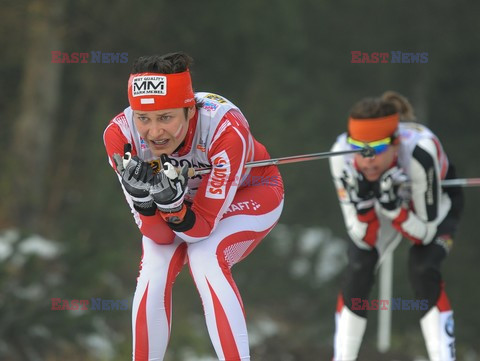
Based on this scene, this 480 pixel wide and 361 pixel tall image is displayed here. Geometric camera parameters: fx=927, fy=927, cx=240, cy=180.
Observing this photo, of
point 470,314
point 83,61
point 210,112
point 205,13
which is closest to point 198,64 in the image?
point 205,13

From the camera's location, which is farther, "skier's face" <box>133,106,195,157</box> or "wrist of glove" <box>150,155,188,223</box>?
"skier's face" <box>133,106,195,157</box>

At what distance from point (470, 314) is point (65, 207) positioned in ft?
22.3

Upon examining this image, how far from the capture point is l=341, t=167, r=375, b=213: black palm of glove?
6391 millimetres

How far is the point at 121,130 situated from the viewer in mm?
4629

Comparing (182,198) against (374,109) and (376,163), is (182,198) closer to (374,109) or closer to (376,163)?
(376,163)

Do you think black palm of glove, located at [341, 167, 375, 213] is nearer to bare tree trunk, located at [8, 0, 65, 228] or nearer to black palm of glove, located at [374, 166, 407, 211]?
black palm of glove, located at [374, 166, 407, 211]

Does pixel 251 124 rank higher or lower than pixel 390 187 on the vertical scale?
higher

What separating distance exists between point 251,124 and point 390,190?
27.0ft

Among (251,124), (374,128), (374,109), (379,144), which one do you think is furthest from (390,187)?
(251,124)

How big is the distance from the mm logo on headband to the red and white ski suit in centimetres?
28

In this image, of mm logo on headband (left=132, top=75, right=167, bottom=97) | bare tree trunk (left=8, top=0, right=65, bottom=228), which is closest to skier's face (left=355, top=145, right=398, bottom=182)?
mm logo on headband (left=132, top=75, right=167, bottom=97)

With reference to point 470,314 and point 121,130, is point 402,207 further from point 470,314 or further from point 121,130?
point 470,314

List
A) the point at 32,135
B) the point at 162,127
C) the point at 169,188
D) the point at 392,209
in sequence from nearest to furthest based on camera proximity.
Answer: the point at 169,188, the point at 162,127, the point at 392,209, the point at 32,135

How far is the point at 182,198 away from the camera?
429 centimetres
